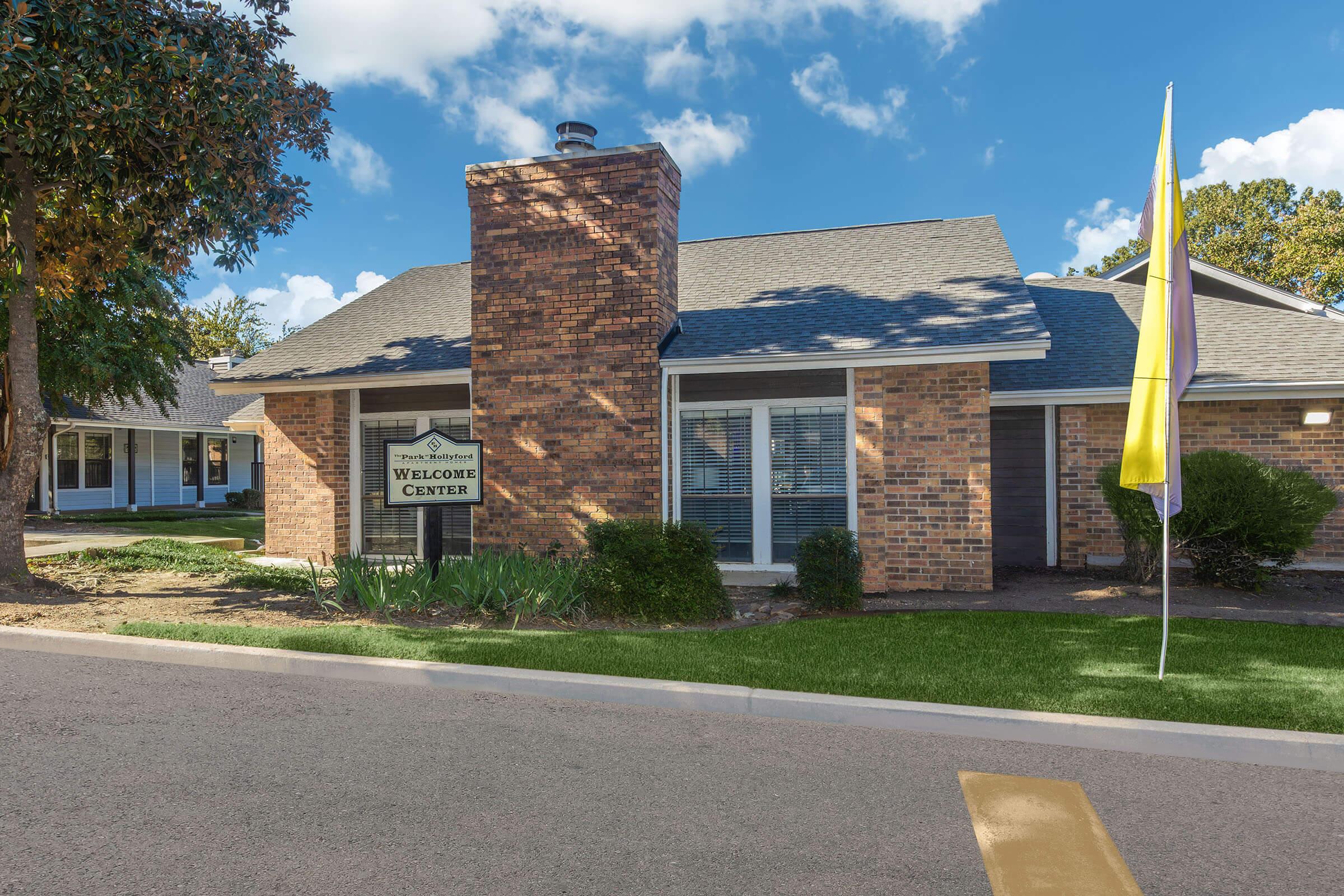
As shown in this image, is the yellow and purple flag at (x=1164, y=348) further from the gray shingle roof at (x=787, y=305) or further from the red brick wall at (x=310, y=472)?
the red brick wall at (x=310, y=472)

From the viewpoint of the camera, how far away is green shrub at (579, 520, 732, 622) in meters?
8.39

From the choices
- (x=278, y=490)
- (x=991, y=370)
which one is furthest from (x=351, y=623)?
(x=991, y=370)

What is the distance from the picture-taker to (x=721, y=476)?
1136 cm

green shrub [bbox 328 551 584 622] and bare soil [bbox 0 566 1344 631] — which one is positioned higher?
green shrub [bbox 328 551 584 622]

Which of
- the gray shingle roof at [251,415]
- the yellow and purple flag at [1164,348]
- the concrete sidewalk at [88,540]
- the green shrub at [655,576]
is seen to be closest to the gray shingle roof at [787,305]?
→ the gray shingle roof at [251,415]

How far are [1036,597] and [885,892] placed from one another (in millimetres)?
7021

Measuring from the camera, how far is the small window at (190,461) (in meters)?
31.1

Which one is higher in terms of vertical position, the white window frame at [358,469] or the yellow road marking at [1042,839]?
the white window frame at [358,469]

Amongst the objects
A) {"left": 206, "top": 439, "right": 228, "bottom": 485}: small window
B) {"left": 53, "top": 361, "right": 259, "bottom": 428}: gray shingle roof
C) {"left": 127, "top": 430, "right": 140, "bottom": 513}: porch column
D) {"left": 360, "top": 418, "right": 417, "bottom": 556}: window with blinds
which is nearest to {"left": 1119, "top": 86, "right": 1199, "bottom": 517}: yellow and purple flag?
{"left": 360, "top": 418, "right": 417, "bottom": 556}: window with blinds

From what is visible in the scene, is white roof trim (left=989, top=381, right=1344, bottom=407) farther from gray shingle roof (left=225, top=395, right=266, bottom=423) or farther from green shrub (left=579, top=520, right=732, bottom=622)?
gray shingle roof (left=225, top=395, right=266, bottom=423)

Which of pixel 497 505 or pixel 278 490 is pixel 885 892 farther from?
pixel 278 490

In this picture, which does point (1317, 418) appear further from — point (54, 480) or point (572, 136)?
point (54, 480)

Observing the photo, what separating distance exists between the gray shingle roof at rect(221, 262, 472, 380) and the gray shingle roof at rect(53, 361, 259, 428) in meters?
8.67

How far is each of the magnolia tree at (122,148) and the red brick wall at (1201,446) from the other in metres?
11.0
